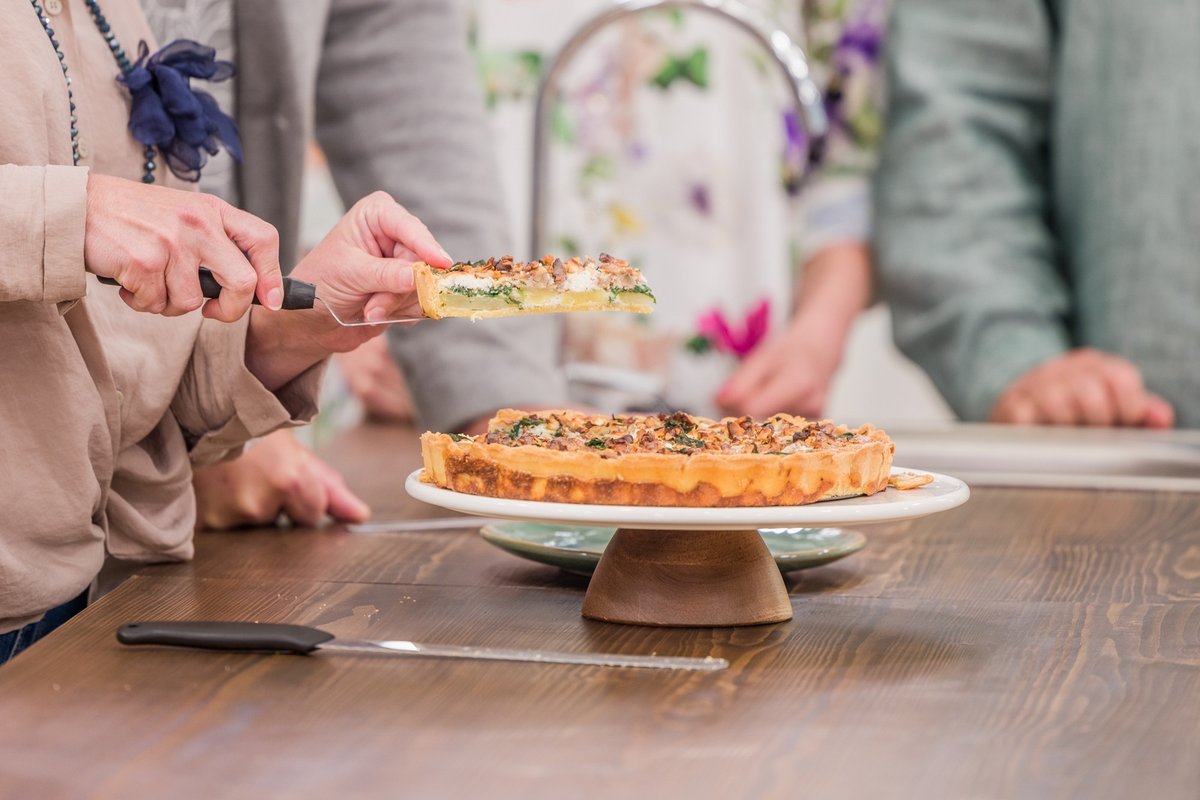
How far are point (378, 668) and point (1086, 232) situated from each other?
2.13 meters

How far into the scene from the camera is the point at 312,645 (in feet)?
2.92

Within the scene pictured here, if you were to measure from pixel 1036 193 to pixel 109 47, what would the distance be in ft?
6.80

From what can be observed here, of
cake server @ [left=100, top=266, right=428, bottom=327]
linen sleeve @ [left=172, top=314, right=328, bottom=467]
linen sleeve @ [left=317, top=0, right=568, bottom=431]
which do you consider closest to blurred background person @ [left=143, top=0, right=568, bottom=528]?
linen sleeve @ [left=317, top=0, right=568, bottom=431]

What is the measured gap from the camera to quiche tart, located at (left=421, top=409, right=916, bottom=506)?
0.91 metres

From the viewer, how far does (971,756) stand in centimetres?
72

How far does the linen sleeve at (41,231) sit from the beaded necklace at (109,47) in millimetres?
133

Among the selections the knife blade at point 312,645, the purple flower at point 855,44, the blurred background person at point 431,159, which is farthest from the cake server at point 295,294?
the purple flower at point 855,44

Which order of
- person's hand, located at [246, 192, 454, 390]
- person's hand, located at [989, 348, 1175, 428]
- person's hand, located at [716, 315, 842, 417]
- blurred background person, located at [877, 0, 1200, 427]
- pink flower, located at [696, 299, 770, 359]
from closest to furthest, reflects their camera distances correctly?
1. person's hand, located at [246, 192, 454, 390]
2. person's hand, located at [989, 348, 1175, 428]
3. person's hand, located at [716, 315, 842, 417]
4. blurred background person, located at [877, 0, 1200, 427]
5. pink flower, located at [696, 299, 770, 359]

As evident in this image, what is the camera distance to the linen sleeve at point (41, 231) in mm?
924

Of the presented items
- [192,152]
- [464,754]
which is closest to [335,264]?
[192,152]

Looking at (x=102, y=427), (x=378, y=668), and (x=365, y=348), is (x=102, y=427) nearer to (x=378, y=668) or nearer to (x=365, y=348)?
(x=378, y=668)

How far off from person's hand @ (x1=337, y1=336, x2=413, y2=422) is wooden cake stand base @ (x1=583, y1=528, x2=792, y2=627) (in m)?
1.61

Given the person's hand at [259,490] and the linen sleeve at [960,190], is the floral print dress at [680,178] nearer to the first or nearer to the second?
the linen sleeve at [960,190]

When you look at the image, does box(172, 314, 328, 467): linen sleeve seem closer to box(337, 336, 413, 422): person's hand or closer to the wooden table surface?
the wooden table surface
